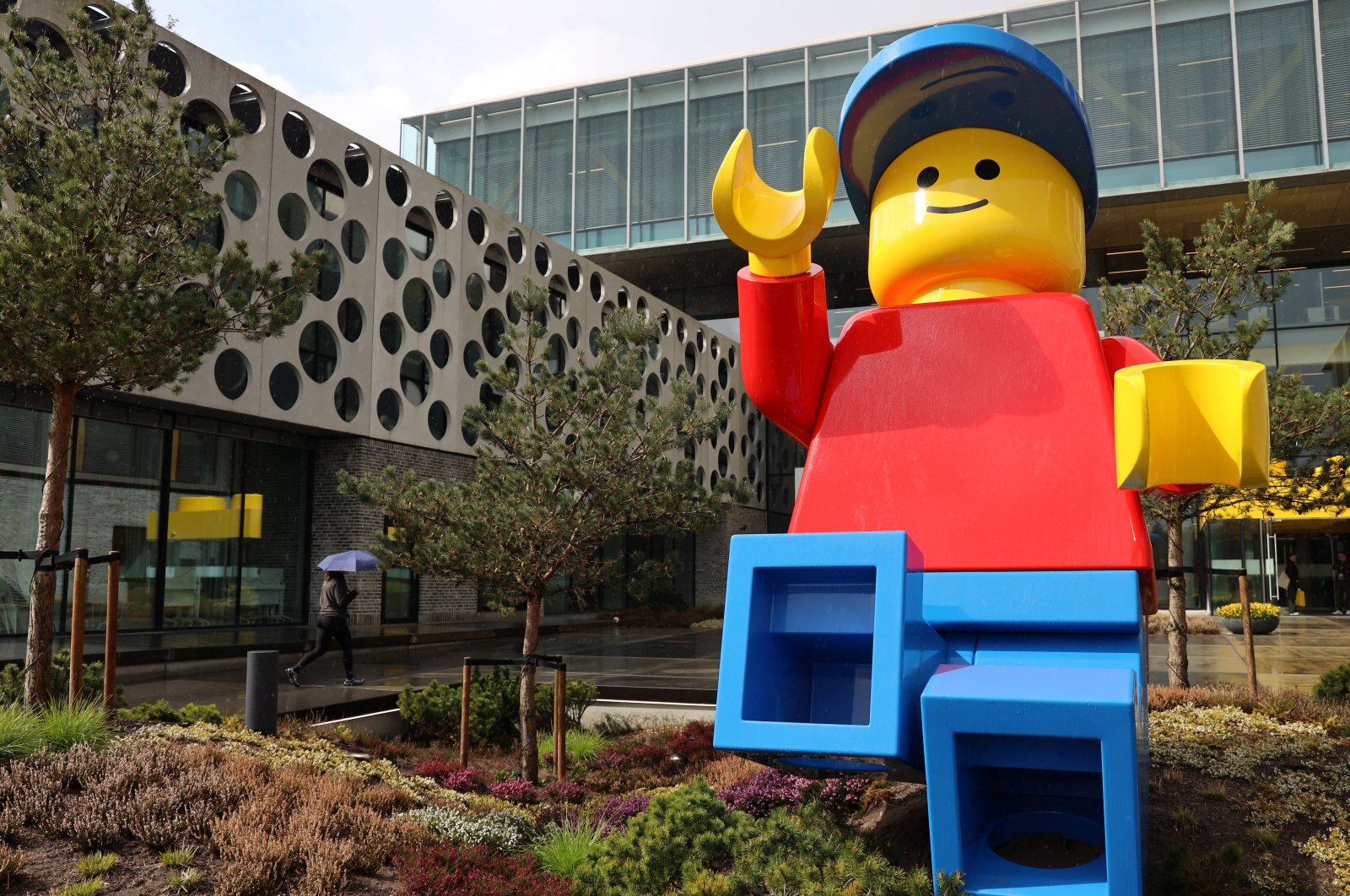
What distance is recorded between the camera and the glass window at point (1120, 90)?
22969 millimetres

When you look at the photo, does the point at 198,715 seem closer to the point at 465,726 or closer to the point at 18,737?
the point at 465,726

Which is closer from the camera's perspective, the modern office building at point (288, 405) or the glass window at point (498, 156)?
the modern office building at point (288, 405)

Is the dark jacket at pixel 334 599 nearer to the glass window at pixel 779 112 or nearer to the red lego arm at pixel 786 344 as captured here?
the red lego arm at pixel 786 344

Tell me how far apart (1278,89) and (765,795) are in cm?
2287

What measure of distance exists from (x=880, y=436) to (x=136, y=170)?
19.6 ft

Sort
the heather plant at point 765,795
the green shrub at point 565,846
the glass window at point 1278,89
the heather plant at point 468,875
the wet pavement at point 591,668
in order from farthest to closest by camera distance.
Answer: the glass window at point 1278,89 → the wet pavement at point 591,668 → the heather plant at point 765,795 → the green shrub at point 565,846 → the heather plant at point 468,875

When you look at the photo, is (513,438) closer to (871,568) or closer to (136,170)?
(136,170)

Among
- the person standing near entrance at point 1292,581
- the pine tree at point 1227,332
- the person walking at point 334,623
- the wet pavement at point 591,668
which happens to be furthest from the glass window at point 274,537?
the person standing near entrance at point 1292,581

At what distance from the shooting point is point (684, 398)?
7.95 meters

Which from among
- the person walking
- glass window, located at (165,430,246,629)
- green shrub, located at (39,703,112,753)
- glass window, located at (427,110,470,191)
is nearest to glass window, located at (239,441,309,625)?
glass window, located at (165,430,246,629)

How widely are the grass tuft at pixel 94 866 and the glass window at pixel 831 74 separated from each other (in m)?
22.8

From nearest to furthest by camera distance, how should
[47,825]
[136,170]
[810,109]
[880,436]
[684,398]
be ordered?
[880,436] → [47,825] → [136,170] → [684,398] → [810,109]

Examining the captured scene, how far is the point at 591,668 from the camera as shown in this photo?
13.8 meters

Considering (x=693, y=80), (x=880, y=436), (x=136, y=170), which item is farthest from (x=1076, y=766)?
(x=693, y=80)
